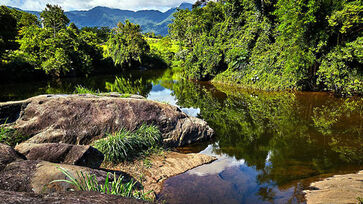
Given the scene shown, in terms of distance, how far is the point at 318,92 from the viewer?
1706cm

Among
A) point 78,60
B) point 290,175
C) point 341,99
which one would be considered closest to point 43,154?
point 290,175

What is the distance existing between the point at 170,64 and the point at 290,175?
203 feet

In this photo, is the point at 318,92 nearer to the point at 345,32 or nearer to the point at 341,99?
the point at 341,99

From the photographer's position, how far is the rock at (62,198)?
1668 mm

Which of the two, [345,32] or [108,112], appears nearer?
[108,112]

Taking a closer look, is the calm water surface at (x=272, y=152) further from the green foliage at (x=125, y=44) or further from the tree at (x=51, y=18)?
the green foliage at (x=125, y=44)

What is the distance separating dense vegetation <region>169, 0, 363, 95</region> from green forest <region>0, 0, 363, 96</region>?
0.06m

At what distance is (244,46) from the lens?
2514 centimetres

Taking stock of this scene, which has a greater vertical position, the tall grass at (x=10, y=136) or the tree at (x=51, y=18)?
the tree at (x=51, y=18)

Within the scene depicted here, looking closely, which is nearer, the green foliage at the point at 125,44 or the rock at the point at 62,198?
the rock at the point at 62,198

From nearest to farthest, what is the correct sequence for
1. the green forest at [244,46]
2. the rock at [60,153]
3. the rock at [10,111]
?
the rock at [60,153], the rock at [10,111], the green forest at [244,46]

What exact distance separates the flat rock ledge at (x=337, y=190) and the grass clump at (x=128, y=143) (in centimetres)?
525

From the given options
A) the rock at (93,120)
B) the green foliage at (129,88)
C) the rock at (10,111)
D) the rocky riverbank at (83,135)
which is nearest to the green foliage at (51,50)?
the green foliage at (129,88)

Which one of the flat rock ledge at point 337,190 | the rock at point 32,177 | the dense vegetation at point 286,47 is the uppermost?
the dense vegetation at point 286,47
